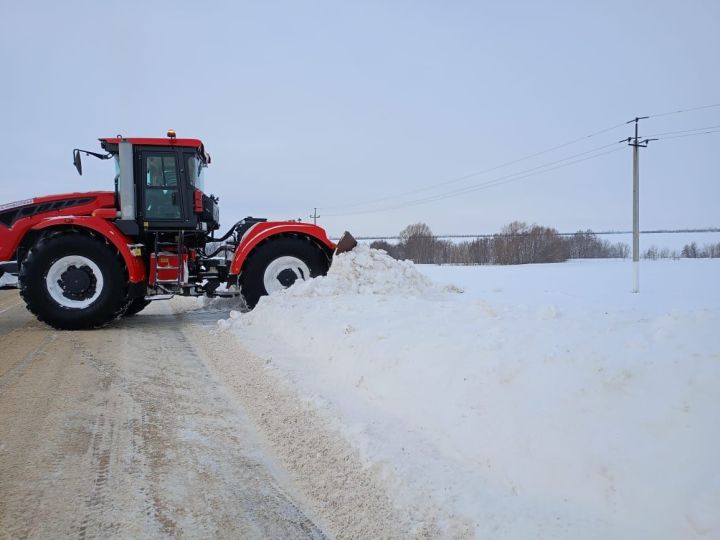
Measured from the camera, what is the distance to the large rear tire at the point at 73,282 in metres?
7.12

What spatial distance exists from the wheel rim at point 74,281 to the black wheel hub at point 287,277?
8.85ft

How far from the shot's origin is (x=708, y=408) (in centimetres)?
222

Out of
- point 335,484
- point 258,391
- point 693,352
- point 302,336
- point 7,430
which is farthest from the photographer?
point 302,336

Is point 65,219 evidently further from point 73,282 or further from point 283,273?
point 283,273

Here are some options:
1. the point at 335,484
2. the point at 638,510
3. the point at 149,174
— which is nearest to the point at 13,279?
the point at 149,174

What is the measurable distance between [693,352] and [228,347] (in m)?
4.67

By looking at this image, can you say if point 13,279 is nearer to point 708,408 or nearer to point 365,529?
point 365,529

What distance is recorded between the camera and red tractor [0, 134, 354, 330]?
284 inches

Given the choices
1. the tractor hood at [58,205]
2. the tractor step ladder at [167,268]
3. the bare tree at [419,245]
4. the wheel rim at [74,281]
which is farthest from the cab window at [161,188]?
the bare tree at [419,245]

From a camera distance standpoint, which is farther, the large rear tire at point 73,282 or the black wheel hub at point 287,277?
the black wheel hub at point 287,277

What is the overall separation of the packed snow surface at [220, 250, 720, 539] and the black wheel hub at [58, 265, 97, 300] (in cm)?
420

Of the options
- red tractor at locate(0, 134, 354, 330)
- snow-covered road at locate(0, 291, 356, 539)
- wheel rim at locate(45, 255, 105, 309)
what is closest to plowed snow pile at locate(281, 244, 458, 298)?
red tractor at locate(0, 134, 354, 330)

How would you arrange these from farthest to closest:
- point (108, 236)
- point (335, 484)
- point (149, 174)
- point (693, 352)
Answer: point (149, 174)
point (108, 236)
point (693, 352)
point (335, 484)

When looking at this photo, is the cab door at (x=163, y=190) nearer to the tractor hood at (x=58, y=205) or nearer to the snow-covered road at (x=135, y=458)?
the tractor hood at (x=58, y=205)
